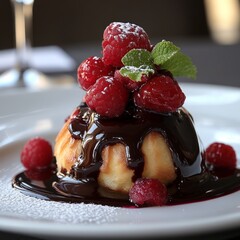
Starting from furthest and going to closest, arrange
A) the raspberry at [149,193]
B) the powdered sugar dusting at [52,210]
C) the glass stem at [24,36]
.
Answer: the glass stem at [24,36]
the raspberry at [149,193]
the powdered sugar dusting at [52,210]

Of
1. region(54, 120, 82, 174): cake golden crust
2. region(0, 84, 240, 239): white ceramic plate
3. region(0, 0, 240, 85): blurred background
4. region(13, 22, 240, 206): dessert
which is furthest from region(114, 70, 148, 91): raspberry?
region(0, 0, 240, 85): blurred background

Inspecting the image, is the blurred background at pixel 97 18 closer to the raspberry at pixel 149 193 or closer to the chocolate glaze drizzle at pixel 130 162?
the chocolate glaze drizzle at pixel 130 162

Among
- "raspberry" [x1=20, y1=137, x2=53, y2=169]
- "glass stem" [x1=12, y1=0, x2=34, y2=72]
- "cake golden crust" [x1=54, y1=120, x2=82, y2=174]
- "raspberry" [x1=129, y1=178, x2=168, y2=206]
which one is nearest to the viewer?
"raspberry" [x1=129, y1=178, x2=168, y2=206]

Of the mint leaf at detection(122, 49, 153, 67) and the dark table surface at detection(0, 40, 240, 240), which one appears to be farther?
the dark table surface at detection(0, 40, 240, 240)

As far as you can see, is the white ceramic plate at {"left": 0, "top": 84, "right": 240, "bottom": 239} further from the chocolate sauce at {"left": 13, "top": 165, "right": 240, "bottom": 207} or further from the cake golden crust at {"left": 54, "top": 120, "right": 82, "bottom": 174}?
the cake golden crust at {"left": 54, "top": 120, "right": 82, "bottom": 174}

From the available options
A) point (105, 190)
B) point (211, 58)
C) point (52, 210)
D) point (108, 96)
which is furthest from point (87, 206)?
point (211, 58)

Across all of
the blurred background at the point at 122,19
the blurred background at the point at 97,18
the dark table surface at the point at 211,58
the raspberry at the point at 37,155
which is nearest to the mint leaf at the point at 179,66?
the raspberry at the point at 37,155

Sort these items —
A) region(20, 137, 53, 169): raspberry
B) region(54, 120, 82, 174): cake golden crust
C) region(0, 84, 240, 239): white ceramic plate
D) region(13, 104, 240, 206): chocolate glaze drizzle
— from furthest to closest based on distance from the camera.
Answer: region(20, 137, 53, 169): raspberry
region(54, 120, 82, 174): cake golden crust
region(13, 104, 240, 206): chocolate glaze drizzle
region(0, 84, 240, 239): white ceramic plate
